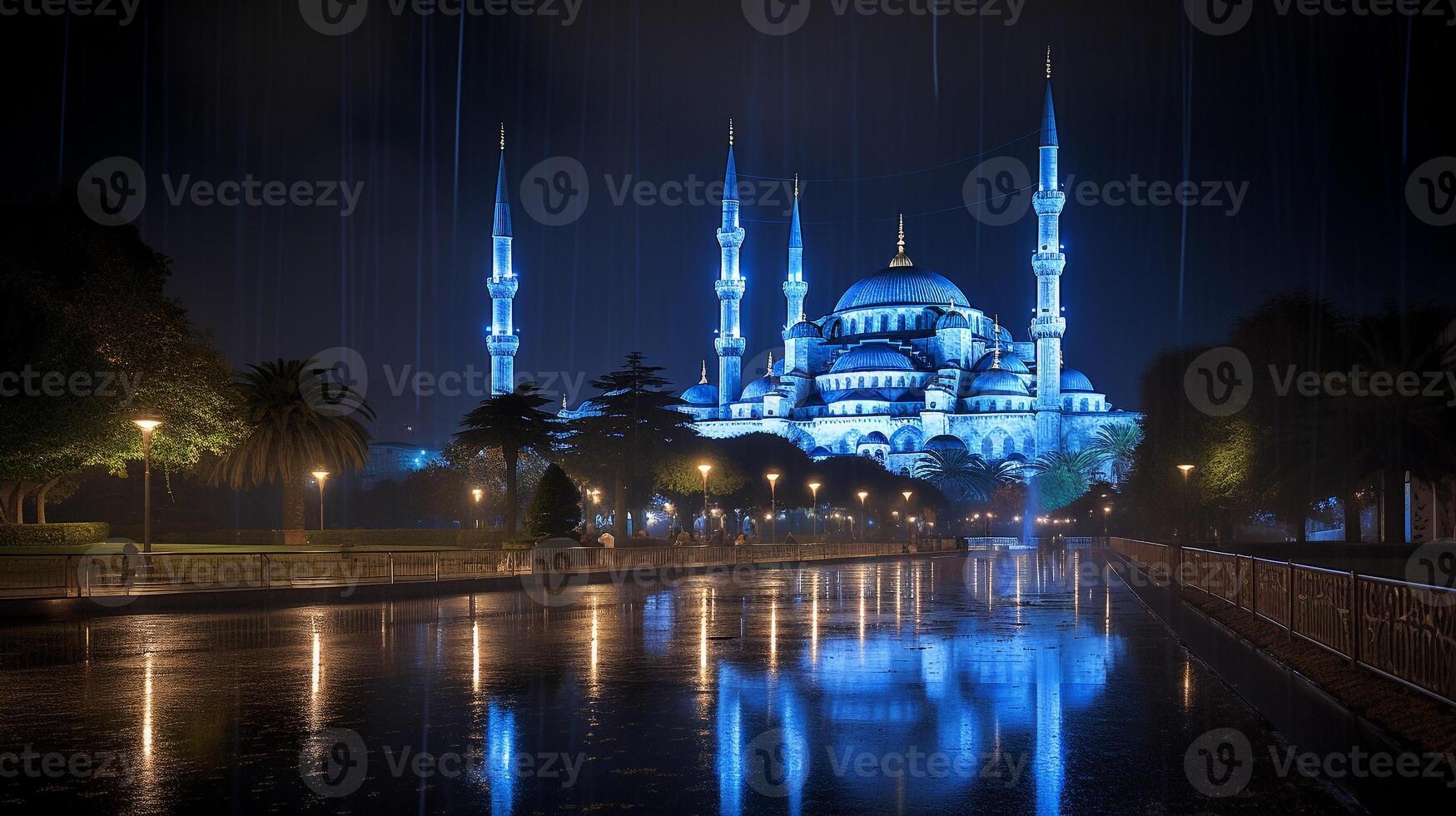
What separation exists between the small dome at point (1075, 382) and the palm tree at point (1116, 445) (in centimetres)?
792

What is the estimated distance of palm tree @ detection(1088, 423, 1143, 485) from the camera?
393 ft

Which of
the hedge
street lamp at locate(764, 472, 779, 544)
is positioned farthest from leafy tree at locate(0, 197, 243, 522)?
street lamp at locate(764, 472, 779, 544)

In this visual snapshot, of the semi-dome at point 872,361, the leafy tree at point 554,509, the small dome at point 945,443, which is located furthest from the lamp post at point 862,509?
the leafy tree at point 554,509

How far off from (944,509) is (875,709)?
99.4 metres

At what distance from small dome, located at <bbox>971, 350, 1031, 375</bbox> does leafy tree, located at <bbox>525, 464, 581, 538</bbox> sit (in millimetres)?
99082

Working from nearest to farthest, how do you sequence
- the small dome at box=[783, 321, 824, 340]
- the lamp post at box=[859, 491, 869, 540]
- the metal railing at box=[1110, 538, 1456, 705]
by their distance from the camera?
the metal railing at box=[1110, 538, 1456, 705], the lamp post at box=[859, 491, 869, 540], the small dome at box=[783, 321, 824, 340]

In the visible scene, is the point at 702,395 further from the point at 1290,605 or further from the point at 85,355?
the point at 1290,605

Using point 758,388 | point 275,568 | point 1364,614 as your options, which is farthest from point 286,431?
point 758,388

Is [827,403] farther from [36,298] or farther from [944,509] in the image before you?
[36,298]

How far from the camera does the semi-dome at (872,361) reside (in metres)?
135

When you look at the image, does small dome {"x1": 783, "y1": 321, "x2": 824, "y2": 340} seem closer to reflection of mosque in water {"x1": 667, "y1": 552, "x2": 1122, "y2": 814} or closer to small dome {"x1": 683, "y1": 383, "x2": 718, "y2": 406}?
small dome {"x1": 683, "y1": 383, "x2": 718, "y2": 406}

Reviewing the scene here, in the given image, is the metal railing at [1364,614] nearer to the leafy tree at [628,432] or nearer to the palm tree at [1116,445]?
the leafy tree at [628,432]

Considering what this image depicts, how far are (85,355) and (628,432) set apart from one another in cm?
3277

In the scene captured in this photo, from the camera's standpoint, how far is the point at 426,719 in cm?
927
